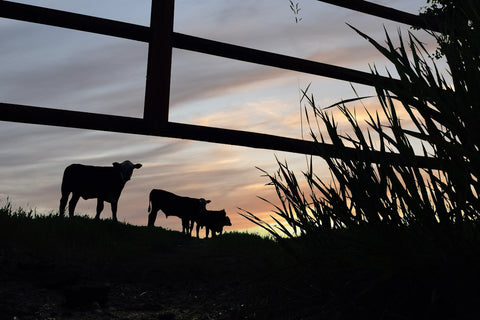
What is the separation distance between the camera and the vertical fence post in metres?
3.78

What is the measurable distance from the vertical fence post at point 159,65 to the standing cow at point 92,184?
7464mm

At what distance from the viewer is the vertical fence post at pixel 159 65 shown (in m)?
3.78

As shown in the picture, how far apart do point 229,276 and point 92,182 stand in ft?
26.6

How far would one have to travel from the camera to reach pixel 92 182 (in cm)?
1137

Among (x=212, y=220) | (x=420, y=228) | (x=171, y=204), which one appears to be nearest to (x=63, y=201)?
(x=171, y=204)

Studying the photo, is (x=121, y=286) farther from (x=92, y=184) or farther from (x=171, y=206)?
(x=171, y=206)

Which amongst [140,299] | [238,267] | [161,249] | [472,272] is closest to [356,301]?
[472,272]

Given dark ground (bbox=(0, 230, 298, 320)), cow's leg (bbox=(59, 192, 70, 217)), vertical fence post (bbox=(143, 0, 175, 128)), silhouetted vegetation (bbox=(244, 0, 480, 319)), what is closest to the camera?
silhouetted vegetation (bbox=(244, 0, 480, 319))

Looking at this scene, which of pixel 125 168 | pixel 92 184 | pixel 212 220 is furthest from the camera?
pixel 212 220

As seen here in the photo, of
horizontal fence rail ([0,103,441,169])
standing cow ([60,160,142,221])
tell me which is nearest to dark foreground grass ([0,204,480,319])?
horizontal fence rail ([0,103,441,169])

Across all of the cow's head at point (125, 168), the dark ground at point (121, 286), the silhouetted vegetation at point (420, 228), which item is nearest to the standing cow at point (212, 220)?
the cow's head at point (125, 168)

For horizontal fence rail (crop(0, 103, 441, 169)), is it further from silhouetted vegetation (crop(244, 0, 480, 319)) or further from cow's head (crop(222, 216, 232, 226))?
cow's head (crop(222, 216, 232, 226))

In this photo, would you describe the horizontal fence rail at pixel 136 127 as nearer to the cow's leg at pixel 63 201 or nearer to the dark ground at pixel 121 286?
the dark ground at pixel 121 286

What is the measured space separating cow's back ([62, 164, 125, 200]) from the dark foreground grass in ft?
17.1
